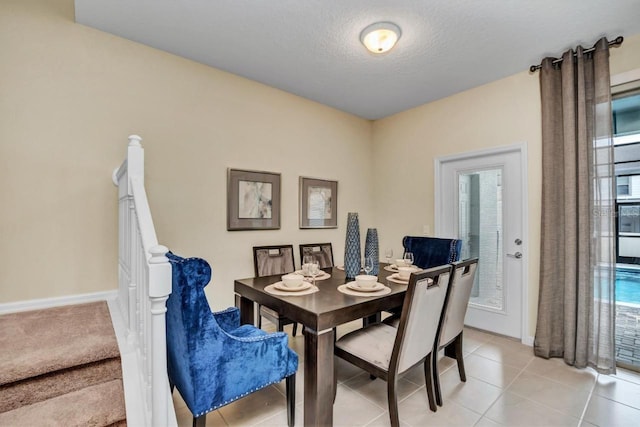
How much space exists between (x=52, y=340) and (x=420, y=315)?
195 cm

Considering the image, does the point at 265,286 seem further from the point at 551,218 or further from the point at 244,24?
the point at 551,218

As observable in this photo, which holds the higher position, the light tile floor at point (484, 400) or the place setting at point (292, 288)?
the place setting at point (292, 288)

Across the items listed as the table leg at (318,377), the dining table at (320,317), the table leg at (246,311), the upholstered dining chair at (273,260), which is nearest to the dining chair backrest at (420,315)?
the dining table at (320,317)

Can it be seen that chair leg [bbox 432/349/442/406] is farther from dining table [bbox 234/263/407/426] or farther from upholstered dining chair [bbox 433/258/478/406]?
dining table [bbox 234/263/407/426]

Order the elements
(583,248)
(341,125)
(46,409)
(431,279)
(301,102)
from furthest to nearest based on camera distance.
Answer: (341,125)
(301,102)
(583,248)
(431,279)
(46,409)

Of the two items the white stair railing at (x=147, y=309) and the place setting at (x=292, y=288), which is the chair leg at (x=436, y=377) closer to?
the place setting at (x=292, y=288)

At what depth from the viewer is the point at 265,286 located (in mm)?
2082

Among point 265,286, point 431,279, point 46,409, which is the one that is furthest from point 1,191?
point 431,279

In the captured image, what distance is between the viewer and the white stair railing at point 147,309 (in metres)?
1.12

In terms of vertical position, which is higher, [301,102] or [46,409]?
[301,102]

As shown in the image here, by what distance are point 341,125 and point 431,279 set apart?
2.80 metres

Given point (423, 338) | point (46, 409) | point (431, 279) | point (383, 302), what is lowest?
point (46, 409)

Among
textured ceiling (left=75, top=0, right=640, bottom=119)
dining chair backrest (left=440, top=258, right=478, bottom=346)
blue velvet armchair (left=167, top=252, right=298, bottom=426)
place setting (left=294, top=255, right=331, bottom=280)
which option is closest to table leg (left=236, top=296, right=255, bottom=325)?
place setting (left=294, top=255, right=331, bottom=280)

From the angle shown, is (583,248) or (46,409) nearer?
(46,409)
